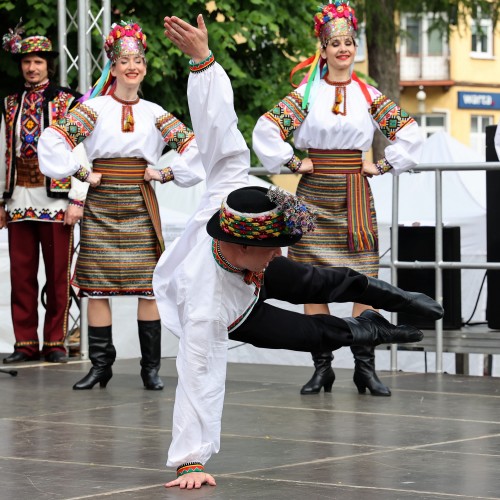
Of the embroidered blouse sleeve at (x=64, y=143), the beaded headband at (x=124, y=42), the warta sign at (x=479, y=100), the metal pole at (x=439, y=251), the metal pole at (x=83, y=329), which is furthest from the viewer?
the warta sign at (x=479, y=100)

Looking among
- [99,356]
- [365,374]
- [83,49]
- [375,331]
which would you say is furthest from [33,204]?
[375,331]

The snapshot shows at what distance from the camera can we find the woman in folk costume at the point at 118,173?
286 inches

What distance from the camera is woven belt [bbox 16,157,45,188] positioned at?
8.55 m

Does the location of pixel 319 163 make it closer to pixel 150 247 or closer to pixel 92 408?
pixel 150 247

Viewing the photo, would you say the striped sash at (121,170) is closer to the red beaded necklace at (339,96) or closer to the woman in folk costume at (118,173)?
the woman in folk costume at (118,173)

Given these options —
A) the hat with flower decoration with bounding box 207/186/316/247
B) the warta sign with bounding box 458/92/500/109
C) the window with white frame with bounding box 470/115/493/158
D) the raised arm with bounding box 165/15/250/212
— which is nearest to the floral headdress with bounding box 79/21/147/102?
the raised arm with bounding box 165/15/250/212

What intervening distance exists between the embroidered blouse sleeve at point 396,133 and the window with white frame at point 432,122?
36.3m

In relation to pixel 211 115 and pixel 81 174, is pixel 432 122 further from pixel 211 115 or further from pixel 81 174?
pixel 211 115

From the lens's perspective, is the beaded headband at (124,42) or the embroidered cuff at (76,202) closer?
the beaded headband at (124,42)

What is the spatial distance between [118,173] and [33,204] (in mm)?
1410

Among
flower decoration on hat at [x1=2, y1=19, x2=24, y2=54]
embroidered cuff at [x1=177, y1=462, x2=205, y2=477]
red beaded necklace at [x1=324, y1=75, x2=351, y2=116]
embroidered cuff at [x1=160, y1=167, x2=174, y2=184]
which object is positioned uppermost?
flower decoration on hat at [x1=2, y1=19, x2=24, y2=54]

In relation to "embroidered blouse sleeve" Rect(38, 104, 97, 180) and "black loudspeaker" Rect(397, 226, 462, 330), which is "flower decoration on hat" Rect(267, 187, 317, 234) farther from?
"black loudspeaker" Rect(397, 226, 462, 330)

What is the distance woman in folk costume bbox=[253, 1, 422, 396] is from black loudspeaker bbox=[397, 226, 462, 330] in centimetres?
172

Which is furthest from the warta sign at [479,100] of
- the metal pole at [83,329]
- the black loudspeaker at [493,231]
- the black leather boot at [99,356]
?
the black leather boot at [99,356]
